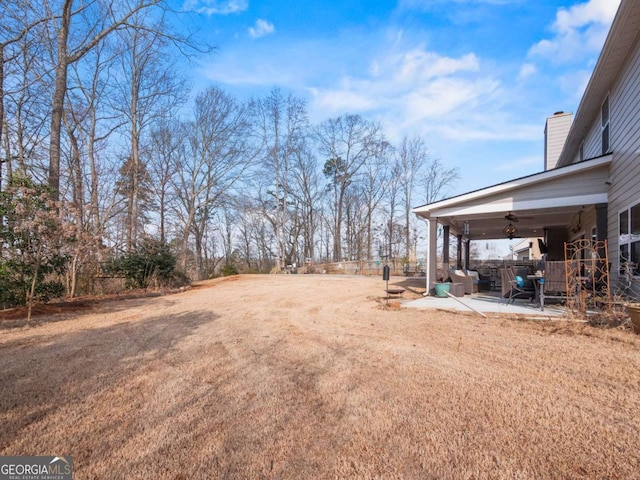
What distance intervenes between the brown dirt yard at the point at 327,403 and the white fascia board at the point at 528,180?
13.0 feet

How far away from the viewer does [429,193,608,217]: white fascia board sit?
695 centimetres

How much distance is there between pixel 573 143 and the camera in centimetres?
990

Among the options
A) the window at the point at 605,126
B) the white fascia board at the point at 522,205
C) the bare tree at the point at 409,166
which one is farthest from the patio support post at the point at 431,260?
the bare tree at the point at 409,166

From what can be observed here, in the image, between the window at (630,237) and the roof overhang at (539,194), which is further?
the roof overhang at (539,194)

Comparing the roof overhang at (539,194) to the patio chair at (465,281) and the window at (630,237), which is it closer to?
the window at (630,237)

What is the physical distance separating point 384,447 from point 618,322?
16.2 ft

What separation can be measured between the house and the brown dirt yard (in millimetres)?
2750

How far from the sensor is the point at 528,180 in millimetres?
7539

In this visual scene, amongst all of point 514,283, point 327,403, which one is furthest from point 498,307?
point 327,403

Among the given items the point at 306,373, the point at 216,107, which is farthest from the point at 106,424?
the point at 216,107

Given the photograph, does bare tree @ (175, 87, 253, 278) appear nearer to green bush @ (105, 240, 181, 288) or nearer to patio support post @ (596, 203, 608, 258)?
green bush @ (105, 240, 181, 288)

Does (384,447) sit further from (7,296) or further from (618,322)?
(7,296)

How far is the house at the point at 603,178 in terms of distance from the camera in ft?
17.9

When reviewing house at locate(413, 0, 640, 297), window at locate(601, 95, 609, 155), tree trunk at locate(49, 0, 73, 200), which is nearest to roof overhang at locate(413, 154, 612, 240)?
house at locate(413, 0, 640, 297)
